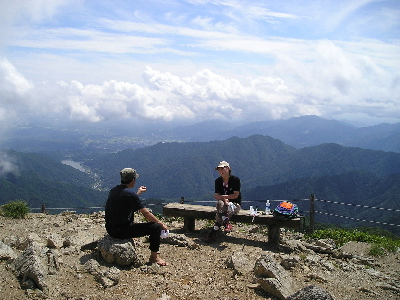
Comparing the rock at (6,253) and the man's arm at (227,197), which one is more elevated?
the man's arm at (227,197)

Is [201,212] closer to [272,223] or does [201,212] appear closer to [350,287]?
[272,223]

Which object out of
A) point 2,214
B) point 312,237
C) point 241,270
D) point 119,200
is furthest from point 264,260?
point 2,214

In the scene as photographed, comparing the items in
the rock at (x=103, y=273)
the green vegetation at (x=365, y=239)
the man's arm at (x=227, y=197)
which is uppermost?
the man's arm at (x=227, y=197)

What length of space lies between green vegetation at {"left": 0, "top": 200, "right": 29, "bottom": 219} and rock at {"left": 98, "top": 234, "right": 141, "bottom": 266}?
23.5 ft

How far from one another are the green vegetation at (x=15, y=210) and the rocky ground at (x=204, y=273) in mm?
1881

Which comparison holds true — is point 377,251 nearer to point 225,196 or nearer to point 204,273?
point 225,196

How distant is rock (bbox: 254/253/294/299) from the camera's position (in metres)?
5.53

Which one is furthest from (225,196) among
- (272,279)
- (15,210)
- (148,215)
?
(15,210)

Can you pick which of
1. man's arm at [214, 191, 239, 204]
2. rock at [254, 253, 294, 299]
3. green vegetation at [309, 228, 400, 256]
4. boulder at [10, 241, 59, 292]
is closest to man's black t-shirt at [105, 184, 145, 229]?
boulder at [10, 241, 59, 292]

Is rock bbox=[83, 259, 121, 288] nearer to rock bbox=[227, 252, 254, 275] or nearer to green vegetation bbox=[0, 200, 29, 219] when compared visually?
rock bbox=[227, 252, 254, 275]

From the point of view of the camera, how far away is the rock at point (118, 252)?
608 centimetres

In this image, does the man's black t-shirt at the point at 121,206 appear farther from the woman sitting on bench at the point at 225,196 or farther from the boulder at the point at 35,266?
the woman sitting on bench at the point at 225,196

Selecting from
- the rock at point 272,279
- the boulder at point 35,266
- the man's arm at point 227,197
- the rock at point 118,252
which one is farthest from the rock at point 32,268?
the man's arm at point 227,197

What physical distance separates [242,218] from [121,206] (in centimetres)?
386
